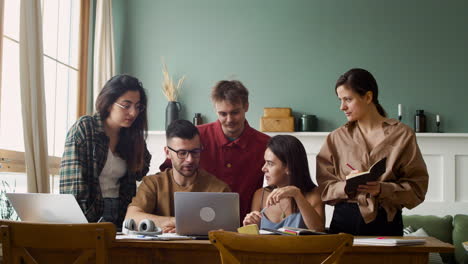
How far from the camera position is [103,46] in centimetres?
561

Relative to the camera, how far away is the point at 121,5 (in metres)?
5.92

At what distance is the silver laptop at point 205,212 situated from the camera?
2350 millimetres

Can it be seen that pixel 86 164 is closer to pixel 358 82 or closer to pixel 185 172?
pixel 185 172

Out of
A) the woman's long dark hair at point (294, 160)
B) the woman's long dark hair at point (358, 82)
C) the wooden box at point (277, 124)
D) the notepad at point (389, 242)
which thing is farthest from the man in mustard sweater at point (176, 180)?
the wooden box at point (277, 124)

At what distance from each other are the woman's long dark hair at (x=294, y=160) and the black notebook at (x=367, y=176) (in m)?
0.38

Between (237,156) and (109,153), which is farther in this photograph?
(237,156)

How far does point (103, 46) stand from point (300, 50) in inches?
73.6

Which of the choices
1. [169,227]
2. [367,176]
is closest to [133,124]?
[169,227]

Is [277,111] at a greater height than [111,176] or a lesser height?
greater

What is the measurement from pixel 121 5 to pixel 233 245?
4.55 m

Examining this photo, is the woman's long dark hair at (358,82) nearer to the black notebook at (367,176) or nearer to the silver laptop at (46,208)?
the black notebook at (367,176)

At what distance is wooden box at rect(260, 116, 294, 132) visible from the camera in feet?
17.8

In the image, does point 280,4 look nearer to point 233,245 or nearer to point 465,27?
point 465,27

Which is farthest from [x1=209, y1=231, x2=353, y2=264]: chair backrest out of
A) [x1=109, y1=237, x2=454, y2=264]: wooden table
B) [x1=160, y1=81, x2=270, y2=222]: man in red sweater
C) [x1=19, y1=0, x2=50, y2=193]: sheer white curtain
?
[x1=19, y1=0, x2=50, y2=193]: sheer white curtain
